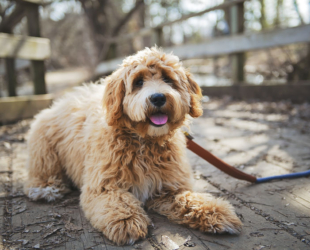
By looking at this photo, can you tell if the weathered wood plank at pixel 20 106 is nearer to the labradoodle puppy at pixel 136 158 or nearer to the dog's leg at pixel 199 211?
the labradoodle puppy at pixel 136 158

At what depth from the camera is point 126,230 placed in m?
2.08

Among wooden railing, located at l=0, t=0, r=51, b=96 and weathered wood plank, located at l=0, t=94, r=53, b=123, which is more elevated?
wooden railing, located at l=0, t=0, r=51, b=96

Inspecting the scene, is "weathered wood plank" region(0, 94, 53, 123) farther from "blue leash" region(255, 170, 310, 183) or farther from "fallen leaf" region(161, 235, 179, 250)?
"blue leash" region(255, 170, 310, 183)

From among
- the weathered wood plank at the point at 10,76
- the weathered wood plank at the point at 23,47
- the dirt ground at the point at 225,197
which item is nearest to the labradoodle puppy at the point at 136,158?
the dirt ground at the point at 225,197

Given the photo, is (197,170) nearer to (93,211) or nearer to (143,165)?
(143,165)

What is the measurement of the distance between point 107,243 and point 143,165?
785 mm

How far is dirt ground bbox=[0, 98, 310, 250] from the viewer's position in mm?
2053

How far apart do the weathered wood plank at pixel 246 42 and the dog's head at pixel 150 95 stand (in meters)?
4.05

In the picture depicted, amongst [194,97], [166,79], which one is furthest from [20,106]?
[194,97]

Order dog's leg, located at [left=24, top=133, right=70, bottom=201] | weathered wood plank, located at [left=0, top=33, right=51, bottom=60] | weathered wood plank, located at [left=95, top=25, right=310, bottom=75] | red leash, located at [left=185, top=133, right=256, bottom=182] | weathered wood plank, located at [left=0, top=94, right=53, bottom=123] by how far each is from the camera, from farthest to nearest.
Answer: weathered wood plank, located at [left=95, top=25, right=310, bottom=75]
weathered wood plank, located at [left=0, top=94, right=53, bottom=123]
weathered wood plank, located at [left=0, top=33, right=51, bottom=60]
dog's leg, located at [left=24, top=133, right=70, bottom=201]
red leash, located at [left=185, top=133, right=256, bottom=182]

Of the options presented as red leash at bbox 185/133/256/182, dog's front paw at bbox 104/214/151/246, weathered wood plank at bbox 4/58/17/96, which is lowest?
dog's front paw at bbox 104/214/151/246

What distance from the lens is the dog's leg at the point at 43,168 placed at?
9.85ft

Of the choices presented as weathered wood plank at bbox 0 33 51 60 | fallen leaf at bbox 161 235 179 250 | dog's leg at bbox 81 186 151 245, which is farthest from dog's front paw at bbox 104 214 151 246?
weathered wood plank at bbox 0 33 51 60

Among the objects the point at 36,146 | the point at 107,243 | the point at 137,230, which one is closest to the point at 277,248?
the point at 137,230
